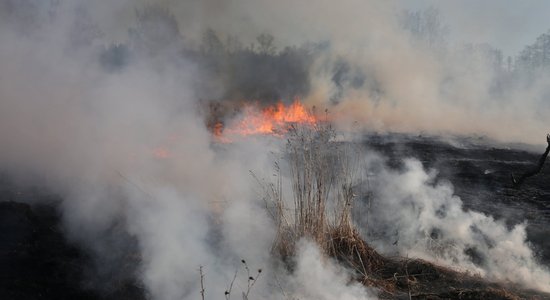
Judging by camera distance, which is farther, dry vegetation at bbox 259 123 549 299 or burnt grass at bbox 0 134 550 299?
dry vegetation at bbox 259 123 549 299

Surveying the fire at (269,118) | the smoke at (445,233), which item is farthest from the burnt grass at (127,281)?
the fire at (269,118)

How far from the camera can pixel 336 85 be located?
25188 mm

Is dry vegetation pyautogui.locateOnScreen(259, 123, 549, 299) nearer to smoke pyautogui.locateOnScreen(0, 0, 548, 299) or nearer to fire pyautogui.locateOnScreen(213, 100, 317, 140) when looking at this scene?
smoke pyautogui.locateOnScreen(0, 0, 548, 299)

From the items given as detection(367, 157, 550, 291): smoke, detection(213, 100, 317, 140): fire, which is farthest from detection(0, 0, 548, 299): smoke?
detection(213, 100, 317, 140): fire

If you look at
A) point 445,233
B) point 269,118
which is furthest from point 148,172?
point 269,118

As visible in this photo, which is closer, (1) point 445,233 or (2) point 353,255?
(2) point 353,255

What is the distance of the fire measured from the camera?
1656 centimetres

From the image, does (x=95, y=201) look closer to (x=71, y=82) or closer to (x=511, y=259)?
A: (x=71, y=82)

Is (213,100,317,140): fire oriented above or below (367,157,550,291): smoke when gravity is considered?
above

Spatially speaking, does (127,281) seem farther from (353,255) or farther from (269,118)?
(269,118)

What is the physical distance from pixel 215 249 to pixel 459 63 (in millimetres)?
31340

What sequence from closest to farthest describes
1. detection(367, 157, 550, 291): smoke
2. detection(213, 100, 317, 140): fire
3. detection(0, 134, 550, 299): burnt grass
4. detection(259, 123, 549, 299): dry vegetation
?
detection(0, 134, 550, 299): burnt grass → detection(259, 123, 549, 299): dry vegetation → detection(367, 157, 550, 291): smoke → detection(213, 100, 317, 140): fire

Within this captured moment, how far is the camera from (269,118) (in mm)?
19453

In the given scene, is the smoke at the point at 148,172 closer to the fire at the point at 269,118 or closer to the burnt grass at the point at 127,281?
the burnt grass at the point at 127,281
